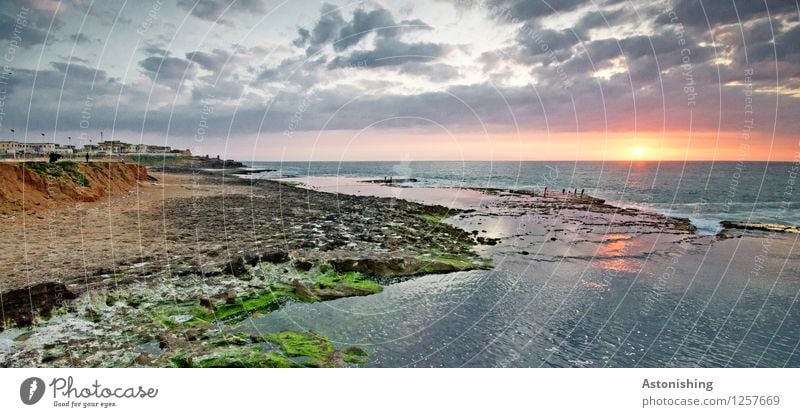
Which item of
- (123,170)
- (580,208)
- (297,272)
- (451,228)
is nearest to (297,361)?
(297,272)

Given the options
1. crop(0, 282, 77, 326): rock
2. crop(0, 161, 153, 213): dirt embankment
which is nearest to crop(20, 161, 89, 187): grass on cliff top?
crop(0, 161, 153, 213): dirt embankment

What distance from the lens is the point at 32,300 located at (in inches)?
397

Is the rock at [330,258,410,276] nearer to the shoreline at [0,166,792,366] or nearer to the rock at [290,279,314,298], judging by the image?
the shoreline at [0,166,792,366]

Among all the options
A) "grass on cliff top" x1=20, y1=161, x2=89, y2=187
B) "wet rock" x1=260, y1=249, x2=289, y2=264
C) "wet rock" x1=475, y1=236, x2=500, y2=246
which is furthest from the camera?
"grass on cliff top" x1=20, y1=161, x2=89, y2=187

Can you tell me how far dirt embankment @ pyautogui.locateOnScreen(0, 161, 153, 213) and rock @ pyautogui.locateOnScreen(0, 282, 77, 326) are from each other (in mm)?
13726

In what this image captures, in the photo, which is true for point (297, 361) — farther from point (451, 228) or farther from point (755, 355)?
point (451, 228)

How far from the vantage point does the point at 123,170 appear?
41344 mm

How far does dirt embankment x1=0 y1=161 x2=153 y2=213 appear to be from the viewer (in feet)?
71.7

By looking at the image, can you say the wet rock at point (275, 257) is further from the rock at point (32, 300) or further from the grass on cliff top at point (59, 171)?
the grass on cliff top at point (59, 171)
